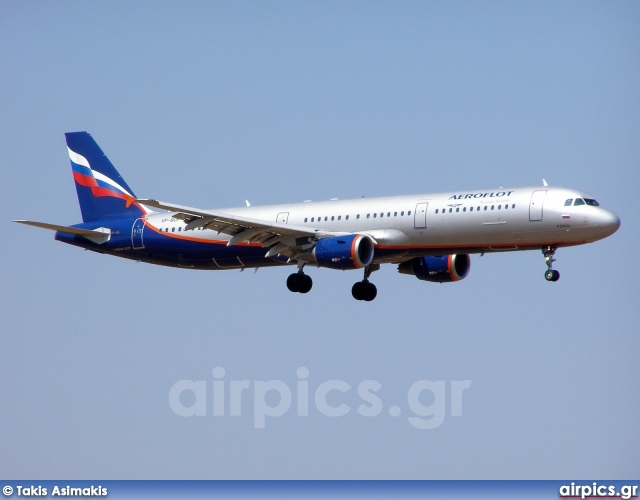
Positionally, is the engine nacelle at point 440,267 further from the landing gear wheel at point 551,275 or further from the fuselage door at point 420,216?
the landing gear wheel at point 551,275

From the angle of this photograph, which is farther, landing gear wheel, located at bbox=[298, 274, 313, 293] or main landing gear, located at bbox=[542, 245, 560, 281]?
landing gear wheel, located at bbox=[298, 274, 313, 293]

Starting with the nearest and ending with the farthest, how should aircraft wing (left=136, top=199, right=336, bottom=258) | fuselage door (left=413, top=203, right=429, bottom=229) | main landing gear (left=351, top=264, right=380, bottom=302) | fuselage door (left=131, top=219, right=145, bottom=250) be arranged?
fuselage door (left=413, top=203, right=429, bottom=229) → aircraft wing (left=136, top=199, right=336, bottom=258) → main landing gear (left=351, top=264, right=380, bottom=302) → fuselage door (left=131, top=219, right=145, bottom=250)

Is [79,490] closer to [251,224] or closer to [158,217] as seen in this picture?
[251,224]

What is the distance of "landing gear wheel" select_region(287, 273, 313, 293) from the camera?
7219 centimetres

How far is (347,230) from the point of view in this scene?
230ft

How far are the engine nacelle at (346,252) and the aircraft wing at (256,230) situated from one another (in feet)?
4.01

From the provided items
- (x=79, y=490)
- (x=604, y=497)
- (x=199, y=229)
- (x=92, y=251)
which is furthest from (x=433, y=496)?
(x=92, y=251)

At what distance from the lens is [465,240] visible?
6675cm

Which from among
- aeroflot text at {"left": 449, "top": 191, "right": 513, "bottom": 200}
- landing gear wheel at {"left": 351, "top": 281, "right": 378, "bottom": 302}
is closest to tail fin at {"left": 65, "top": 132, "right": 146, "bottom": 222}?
landing gear wheel at {"left": 351, "top": 281, "right": 378, "bottom": 302}

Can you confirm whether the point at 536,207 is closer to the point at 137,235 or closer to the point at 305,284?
the point at 305,284

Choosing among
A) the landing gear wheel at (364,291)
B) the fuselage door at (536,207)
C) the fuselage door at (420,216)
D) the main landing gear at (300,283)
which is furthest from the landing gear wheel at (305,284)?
the fuselage door at (536,207)

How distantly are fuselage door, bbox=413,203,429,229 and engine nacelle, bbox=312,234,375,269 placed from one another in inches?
90.3

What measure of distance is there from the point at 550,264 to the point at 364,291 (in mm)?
11465

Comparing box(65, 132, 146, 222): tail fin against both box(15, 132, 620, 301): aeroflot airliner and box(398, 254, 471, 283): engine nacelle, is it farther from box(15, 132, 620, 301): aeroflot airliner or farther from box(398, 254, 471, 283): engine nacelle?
box(398, 254, 471, 283): engine nacelle
